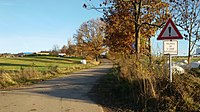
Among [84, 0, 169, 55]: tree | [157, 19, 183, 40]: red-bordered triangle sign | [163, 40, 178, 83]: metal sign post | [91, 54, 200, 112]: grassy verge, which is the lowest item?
[91, 54, 200, 112]: grassy verge

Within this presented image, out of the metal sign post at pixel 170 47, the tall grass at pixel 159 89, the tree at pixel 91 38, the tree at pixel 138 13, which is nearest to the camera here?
the tall grass at pixel 159 89

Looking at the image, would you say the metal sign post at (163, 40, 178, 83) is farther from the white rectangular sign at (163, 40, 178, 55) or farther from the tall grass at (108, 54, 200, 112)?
the tall grass at (108, 54, 200, 112)

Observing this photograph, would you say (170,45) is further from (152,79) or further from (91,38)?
(91,38)

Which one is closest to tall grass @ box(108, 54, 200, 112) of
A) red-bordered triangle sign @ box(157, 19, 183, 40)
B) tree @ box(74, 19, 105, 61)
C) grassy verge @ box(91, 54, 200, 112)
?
grassy verge @ box(91, 54, 200, 112)

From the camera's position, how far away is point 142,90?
10625 millimetres

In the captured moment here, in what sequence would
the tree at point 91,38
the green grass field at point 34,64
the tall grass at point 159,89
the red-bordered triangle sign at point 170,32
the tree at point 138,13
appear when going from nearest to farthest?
the tall grass at point 159,89 < the red-bordered triangle sign at point 170,32 < the tree at point 138,13 < the green grass field at point 34,64 < the tree at point 91,38

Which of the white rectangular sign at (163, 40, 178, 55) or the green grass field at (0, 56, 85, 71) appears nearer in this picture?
the white rectangular sign at (163, 40, 178, 55)

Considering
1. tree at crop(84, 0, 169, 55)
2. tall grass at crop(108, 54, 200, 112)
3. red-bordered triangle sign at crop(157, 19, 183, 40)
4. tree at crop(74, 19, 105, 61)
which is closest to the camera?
tall grass at crop(108, 54, 200, 112)

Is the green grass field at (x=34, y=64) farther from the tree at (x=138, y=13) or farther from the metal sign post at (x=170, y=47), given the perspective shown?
the metal sign post at (x=170, y=47)

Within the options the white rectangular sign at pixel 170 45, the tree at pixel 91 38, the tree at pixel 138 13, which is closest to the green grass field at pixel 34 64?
the tree at pixel 91 38

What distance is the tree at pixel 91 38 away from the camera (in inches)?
2749

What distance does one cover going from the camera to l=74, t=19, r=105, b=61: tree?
69.8 m

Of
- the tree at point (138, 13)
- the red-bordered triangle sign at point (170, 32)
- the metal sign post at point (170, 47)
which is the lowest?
the metal sign post at point (170, 47)

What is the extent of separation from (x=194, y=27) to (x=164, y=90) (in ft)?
30.2
